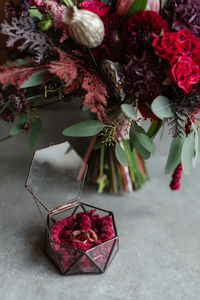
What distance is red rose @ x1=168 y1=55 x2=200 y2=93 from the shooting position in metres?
0.57

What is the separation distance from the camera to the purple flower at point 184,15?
0.57 metres

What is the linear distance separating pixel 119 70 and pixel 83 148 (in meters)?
0.49

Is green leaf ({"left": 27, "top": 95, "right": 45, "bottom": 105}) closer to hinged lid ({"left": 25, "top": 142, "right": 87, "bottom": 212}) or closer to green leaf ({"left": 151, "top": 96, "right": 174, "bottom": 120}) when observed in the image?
hinged lid ({"left": 25, "top": 142, "right": 87, "bottom": 212})

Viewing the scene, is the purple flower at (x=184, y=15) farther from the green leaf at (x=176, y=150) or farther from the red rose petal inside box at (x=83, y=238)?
the red rose petal inside box at (x=83, y=238)

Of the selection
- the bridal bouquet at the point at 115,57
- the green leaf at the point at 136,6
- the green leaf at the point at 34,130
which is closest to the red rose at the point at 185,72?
the bridal bouquet at the point at 115,57

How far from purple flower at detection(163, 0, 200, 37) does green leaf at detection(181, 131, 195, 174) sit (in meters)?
0.21

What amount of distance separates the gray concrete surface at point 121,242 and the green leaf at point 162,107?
390 millimetres

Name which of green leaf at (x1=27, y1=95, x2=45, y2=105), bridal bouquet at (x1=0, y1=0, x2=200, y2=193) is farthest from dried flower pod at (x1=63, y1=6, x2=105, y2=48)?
green leaf at (x1=27, y1=95, x2=45, y2=105)

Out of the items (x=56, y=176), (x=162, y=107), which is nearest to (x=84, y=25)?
(x=162, y=107)

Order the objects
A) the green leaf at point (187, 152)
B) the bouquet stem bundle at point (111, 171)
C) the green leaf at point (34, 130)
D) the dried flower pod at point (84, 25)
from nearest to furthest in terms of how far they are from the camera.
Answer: the dried flower pod at point (84, 25)
the green leaf at point (187, 152)
the green leaf at point (34, 130)
the bouquet stem bundle at point (111, 171)

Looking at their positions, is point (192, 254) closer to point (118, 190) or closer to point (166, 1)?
point (118, 190)

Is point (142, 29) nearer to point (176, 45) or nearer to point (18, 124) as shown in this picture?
point (176, 45)

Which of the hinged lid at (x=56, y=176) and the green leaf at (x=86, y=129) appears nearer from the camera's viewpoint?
the green leaf at (x=86, y=129)

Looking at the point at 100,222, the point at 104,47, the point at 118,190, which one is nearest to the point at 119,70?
the point at 104,47
